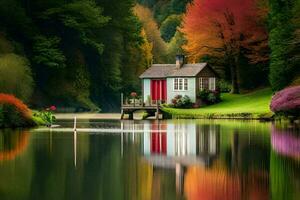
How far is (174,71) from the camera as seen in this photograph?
240ft

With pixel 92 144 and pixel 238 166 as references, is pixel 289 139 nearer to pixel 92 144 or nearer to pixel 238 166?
pixel 92 144

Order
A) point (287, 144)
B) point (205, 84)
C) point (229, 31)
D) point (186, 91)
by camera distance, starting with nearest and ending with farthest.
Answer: point (287, 144)
point (186, 91)
point (205, 84)
point (229, 31)

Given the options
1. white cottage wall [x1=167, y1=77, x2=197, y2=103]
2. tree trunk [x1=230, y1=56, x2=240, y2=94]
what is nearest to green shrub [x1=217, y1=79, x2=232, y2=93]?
tree trunk [x1=230, y1=56, x2=240, y2=94]

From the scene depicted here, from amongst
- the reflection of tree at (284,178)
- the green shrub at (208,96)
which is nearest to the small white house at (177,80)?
the green shrub at (208,96)

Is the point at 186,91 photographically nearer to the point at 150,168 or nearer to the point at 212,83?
the point at 212,83

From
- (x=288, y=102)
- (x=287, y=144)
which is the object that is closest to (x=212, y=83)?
(x=288, y=102)

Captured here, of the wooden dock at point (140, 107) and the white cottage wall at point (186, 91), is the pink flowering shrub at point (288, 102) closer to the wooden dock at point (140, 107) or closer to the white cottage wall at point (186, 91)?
the wooden dock at point (140, 107)

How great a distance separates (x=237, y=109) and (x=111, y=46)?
2962cm

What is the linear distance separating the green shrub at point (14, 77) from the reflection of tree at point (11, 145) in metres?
22.1

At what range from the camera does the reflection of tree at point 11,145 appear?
26.1m

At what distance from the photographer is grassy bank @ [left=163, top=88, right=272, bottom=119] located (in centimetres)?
6063

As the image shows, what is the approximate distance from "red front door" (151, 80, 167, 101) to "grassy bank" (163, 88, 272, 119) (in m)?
5.15

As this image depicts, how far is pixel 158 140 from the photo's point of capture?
1366 inches

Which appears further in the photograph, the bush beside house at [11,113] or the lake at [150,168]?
the bush beside house at [11,113]
